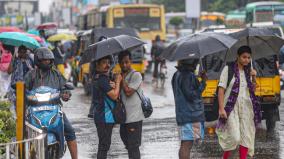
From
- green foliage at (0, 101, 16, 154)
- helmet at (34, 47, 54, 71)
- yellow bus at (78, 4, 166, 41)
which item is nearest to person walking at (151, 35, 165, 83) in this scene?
yellow bus at (78, 4, 166, 41)

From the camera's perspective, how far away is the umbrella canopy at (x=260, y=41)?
11156 mm

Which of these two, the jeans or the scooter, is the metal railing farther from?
the jeans

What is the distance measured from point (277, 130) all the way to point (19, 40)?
535cm

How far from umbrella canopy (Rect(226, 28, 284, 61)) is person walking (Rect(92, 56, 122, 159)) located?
2.94 meters

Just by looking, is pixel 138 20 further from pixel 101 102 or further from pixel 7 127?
pixel 101 102

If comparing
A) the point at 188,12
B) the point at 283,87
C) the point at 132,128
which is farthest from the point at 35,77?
the point at 188,12

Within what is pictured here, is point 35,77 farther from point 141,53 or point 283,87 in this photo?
point 141,53

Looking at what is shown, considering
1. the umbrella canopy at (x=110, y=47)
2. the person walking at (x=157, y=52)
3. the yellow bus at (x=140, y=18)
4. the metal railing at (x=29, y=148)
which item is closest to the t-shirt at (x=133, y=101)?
the umbrella canopy at (x=110, y=47)

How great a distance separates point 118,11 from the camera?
115 ft

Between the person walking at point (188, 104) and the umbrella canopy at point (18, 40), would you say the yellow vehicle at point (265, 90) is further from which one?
the person walking at point (188, 104)

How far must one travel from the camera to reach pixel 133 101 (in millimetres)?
8875

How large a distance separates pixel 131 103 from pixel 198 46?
107 centimetres

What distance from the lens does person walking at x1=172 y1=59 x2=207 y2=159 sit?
9.04m

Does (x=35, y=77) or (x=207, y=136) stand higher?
(x=35, y=77)
